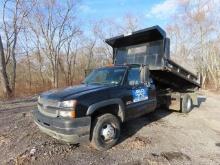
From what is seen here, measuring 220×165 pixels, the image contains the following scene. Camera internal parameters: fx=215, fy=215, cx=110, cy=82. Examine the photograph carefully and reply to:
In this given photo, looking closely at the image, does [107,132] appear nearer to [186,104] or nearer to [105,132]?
[105,132]

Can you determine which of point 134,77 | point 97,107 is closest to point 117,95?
point 97,107

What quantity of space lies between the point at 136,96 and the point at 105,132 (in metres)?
1.51

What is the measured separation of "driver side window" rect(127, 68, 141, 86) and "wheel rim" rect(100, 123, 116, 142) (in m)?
1.34

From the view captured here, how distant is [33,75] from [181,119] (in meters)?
25.2

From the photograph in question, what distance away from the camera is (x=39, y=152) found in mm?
4676

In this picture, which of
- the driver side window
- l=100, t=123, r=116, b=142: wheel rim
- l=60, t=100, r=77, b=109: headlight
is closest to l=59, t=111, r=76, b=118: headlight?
l=60, t=100, r=77, b=109: headlight

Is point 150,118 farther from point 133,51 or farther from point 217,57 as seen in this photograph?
point 217,57

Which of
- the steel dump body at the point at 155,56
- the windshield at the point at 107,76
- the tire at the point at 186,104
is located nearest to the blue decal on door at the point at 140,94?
the windshield at the point at 107,76

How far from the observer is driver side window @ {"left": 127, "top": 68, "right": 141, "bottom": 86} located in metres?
5.83

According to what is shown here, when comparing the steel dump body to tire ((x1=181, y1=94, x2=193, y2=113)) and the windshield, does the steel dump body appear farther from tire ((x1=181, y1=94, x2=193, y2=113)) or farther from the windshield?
the windshield

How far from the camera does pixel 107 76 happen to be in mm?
6004

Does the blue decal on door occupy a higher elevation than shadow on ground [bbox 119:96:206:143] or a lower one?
higher

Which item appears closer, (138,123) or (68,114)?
(68,114)

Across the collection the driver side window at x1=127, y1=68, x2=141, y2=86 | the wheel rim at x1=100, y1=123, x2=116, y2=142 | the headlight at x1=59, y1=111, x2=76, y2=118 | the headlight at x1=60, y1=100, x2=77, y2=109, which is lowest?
the wheel rim at x1=100, y1=123, x2=116, y2=142
